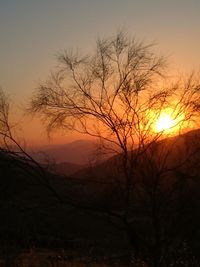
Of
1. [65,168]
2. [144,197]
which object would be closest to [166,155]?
[144,197]

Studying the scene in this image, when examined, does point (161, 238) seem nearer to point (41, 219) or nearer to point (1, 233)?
point (1, 233)

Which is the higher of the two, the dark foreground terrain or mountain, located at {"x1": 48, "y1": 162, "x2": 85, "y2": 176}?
mountain, located at {"x1": 48, "y1": 162, "x2": 85, "y2": 176}

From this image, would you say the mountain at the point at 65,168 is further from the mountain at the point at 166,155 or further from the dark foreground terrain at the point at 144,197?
the mountain at the point at 166,155

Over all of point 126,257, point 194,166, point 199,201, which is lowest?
point 126,257

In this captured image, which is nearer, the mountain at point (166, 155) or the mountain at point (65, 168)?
the mountain at point (166, 155)

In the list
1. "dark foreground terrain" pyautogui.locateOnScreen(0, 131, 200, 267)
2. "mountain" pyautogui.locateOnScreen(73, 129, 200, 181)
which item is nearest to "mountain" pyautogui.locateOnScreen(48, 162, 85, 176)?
"dark foreground terrain" pyautogui.locateOnScreen(0, 131, 200, 267)

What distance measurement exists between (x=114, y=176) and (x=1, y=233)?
19.0 meters

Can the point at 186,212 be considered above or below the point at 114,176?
below

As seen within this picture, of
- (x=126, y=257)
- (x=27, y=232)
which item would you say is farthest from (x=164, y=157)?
(x=27, y=232)

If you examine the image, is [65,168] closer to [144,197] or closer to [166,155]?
[144,197]

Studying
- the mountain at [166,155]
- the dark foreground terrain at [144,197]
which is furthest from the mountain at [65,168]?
the mountain at [166,155]

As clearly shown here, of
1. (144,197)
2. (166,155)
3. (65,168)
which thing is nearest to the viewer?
(144,197)

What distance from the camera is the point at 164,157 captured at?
15266 mm

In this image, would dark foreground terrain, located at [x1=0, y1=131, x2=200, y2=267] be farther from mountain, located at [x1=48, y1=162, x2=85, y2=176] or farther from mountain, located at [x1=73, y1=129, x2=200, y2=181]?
mountain, located at [x1=48, y1=162, x2=85, y2=176]
